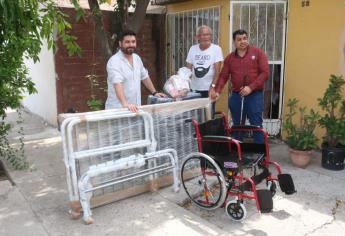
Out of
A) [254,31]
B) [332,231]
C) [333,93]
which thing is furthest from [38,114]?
[332,231]

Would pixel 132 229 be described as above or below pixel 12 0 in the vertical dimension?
below

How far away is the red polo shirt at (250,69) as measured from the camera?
4.55 metres

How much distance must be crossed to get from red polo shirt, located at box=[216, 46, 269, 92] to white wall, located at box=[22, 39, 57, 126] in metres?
3.55

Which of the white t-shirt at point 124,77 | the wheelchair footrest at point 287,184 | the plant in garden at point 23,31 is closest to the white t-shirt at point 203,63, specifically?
the white t-shirt at point 124,77

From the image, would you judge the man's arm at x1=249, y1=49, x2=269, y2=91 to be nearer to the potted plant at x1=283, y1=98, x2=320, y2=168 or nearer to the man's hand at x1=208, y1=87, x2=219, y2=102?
the man's hand at x1=208, y1=87, x2=219, y2=102

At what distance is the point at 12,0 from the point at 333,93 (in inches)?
149

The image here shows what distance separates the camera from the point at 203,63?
16.4ft

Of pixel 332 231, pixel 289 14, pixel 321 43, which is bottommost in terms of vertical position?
pixel 332 231

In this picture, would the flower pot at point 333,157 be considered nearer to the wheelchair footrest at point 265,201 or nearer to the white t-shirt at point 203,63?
the white t-shirt at point 203,63

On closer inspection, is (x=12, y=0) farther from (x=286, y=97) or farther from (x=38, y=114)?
(x=38, y=114)

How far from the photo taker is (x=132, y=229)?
3307 mm

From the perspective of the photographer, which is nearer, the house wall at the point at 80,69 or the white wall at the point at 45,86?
the house wall at the point at 80,69

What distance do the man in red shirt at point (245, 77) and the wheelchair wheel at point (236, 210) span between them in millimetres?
1191

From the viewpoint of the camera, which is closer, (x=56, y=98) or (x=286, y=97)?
(x=286, y=97)
